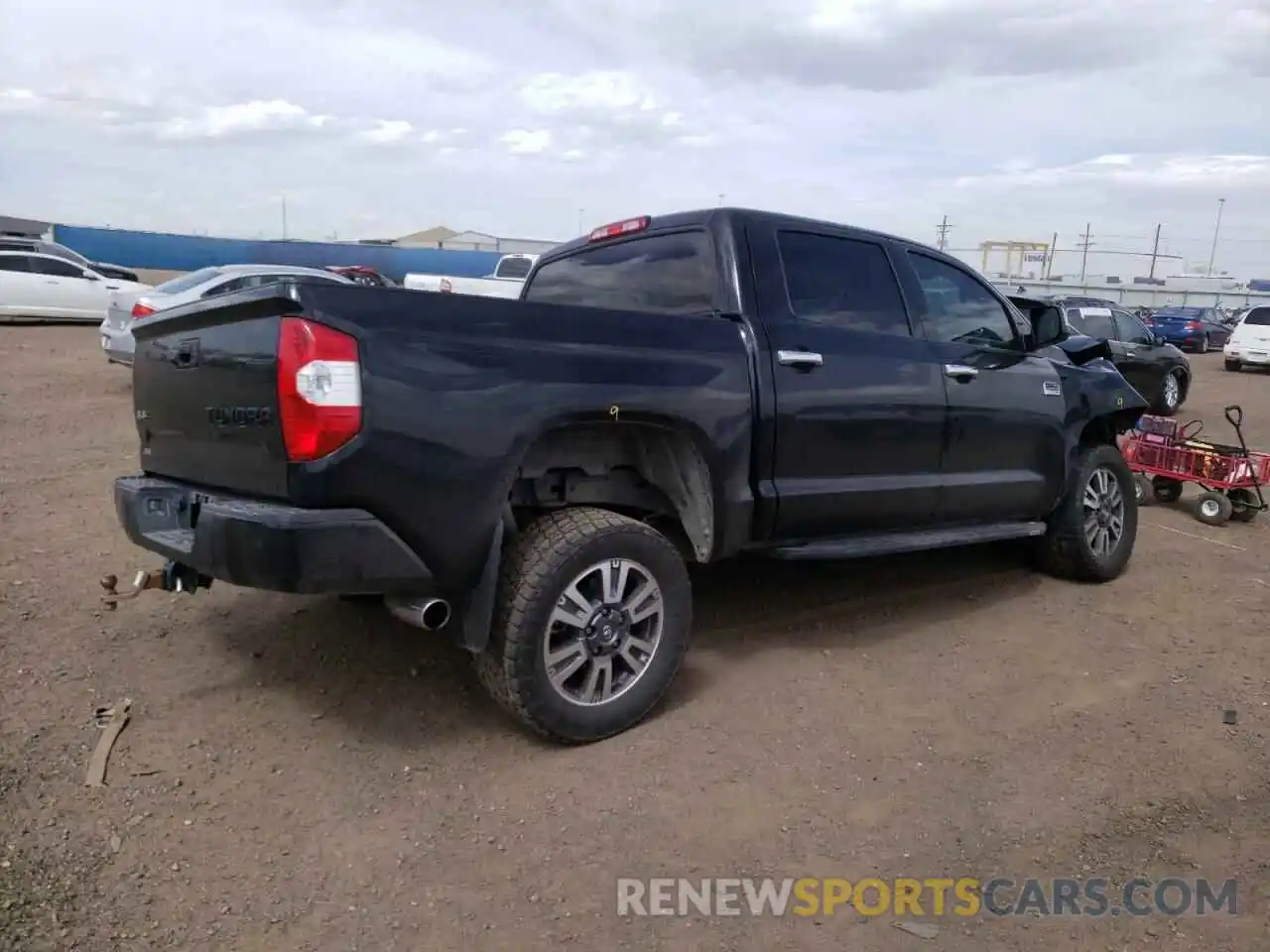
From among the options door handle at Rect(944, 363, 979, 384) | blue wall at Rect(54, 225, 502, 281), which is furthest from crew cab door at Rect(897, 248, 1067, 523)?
blue wall at Rect(54, 225, 502, 281)

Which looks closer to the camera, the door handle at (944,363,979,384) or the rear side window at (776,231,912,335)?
the rear side window at (776,231,912,335)

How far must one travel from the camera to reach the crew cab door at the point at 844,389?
4.00 m

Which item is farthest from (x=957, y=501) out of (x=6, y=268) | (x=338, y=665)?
(x=6, y=268)

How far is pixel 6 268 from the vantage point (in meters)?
17.0

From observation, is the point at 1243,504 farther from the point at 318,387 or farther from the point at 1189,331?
the point at 1189,331

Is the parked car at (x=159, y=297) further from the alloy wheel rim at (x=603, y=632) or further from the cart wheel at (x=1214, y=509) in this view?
the cart wheel at (x=1214, y=509)

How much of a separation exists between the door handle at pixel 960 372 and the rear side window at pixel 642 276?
1.36 m

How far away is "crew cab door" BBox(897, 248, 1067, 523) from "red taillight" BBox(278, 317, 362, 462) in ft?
9.55

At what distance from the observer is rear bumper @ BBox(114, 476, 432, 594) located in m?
2.83

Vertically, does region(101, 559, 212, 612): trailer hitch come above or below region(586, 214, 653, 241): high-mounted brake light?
below

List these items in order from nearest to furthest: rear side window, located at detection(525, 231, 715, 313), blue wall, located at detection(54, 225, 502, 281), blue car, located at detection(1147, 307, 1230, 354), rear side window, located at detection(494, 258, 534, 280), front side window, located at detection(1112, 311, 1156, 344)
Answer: rear side window, located at detection(525, 231, 715, 313)
front side window, located at detection(1112, 311, 1156, 344)
rear side window, located at detection(494, 258, 534, 280)
blue car, located at detection(1147, 307, 1230, 354)
blue wall, located at detection(54, 225, 502, 281)

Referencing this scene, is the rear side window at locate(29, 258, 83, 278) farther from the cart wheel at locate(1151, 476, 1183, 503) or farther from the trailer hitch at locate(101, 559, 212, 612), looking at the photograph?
the cart wheel at locate(1151, 476, 1183, 503)

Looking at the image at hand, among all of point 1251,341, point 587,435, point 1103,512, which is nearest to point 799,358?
point 587,435

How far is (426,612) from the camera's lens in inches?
122
